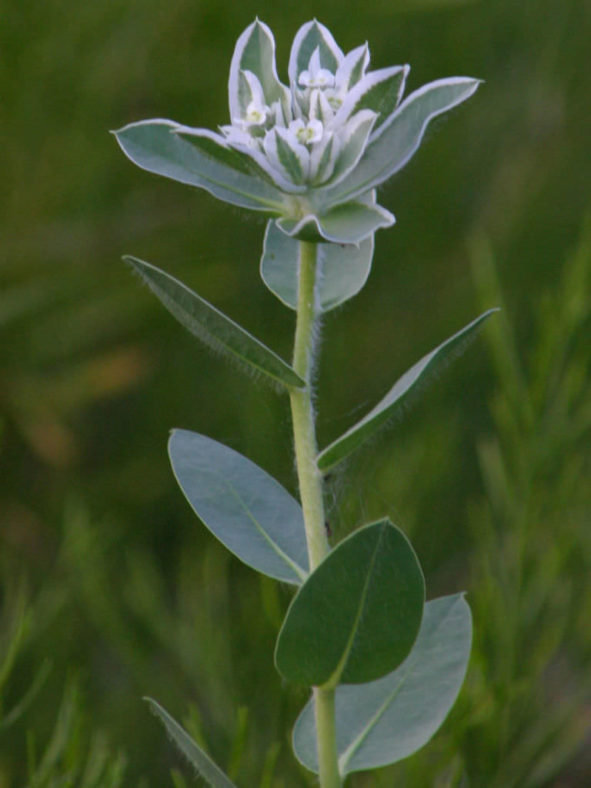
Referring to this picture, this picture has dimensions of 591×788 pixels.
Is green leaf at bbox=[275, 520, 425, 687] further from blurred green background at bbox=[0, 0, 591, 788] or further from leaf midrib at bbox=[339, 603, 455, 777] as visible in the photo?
blurred green background at bbox=[0, 0, 591, 788]

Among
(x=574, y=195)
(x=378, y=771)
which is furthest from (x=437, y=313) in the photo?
(x=378, y=771)

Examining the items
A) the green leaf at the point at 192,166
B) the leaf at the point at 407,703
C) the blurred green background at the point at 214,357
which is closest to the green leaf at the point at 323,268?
the green leaf at the point at 192,166

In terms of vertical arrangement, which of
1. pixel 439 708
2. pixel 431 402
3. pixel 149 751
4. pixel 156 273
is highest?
A: pixel 156 273

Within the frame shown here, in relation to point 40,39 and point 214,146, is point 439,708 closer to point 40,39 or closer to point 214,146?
point 214,146

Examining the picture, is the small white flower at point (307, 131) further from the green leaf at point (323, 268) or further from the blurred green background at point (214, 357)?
the blurred green background at point (214, 357)

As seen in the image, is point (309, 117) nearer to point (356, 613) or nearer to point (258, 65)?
point (258, 65)

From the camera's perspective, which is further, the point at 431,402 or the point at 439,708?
the point at 431,402

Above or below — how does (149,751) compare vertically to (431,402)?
below
